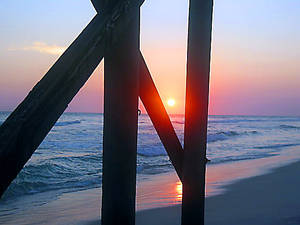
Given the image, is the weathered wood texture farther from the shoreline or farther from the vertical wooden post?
the shoreline

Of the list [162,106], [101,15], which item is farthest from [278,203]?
[101,15]

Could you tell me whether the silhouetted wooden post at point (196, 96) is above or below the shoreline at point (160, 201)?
above

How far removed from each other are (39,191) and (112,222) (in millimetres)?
6172

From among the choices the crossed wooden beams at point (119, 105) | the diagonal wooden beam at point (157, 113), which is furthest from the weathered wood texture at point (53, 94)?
the diagonal wooden beam at point (157, 113)

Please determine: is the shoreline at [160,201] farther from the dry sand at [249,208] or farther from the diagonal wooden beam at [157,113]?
the diagonal wooden beam at [157,113]

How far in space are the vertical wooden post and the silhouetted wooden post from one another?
64cm

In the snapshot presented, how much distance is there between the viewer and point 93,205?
5449mm

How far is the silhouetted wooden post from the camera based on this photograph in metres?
1.91

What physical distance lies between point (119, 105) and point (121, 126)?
0.09m

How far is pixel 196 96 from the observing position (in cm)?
194

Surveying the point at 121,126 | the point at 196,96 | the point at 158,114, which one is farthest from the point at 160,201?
the point at 121,126

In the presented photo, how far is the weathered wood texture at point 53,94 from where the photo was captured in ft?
2.92

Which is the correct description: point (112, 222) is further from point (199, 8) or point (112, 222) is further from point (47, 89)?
point (199, 8)

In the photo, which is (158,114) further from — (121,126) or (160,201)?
(160,201)
